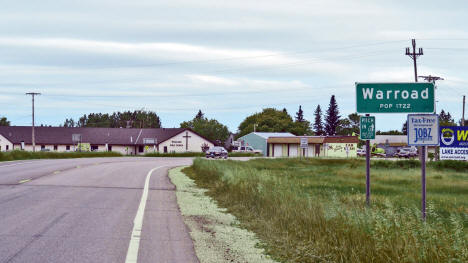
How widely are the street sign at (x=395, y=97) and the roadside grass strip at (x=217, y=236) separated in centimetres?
332

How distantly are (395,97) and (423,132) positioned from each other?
5.01 ft

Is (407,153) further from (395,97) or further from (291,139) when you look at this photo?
(395,97)

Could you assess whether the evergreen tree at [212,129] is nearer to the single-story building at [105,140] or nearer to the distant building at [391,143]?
the single-story building at [105,140]

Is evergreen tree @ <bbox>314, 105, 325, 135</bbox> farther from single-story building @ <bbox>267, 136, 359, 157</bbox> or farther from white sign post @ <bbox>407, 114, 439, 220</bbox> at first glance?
white sign post @ <bbox>407, 114, 439, 220</bbox>

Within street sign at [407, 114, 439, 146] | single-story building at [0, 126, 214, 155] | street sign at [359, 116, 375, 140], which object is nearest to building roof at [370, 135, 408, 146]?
single-story building at [0, 126, 214, 155]

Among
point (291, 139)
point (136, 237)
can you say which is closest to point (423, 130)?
point (136, 237)

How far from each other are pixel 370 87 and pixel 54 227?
21.0ft

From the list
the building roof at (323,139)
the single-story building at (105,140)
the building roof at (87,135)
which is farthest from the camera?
the building roof at (87,135)

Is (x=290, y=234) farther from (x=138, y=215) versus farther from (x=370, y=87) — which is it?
(x=138, y=215)

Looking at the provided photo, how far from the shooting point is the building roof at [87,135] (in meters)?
111

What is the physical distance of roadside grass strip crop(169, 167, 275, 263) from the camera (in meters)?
8.23

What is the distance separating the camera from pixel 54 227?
1012cm

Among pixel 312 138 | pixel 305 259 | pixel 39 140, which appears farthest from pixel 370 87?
pixel 39 140

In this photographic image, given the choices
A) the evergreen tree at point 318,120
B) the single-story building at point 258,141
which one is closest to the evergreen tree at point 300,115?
the evergreen tree at point 318,120
